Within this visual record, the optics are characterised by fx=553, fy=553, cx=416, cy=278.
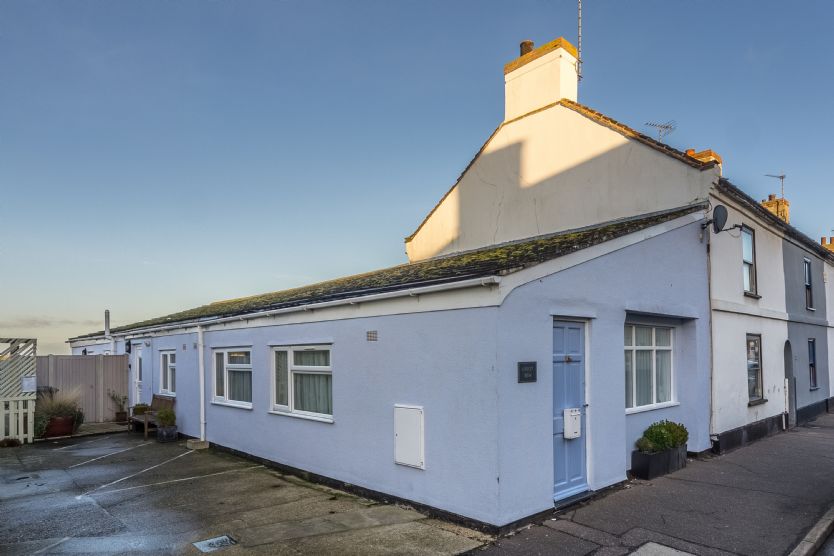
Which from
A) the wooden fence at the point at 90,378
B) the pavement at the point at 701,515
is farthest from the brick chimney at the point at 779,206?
the wooden fence at the point at 90,378

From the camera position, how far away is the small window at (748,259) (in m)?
13.8

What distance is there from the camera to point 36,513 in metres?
8.17

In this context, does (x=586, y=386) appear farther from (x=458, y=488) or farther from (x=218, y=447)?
(x=218, y=447)

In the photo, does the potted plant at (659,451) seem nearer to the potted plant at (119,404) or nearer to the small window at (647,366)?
the small window at (647,366)

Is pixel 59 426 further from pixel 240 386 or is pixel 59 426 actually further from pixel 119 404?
pixel 240 386

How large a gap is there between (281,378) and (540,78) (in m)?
9.94

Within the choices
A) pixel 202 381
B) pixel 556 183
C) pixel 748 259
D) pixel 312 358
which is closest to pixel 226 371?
pixel 202 381

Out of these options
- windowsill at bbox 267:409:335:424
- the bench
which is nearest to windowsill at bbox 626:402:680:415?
windowsill at bbox 267:409:335:424

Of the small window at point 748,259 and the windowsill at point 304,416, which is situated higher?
the small window at point 748,259

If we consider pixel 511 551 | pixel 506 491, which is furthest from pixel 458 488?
pixel 511 551

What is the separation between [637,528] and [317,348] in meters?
5.90

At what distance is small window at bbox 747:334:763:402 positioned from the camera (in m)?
13.8

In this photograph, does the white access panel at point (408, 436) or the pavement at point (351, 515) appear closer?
the pavement at point (351, 515)

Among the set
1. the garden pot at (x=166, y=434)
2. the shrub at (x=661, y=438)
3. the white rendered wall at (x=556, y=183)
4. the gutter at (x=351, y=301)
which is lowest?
the garden pot at (x=166, y=434)
